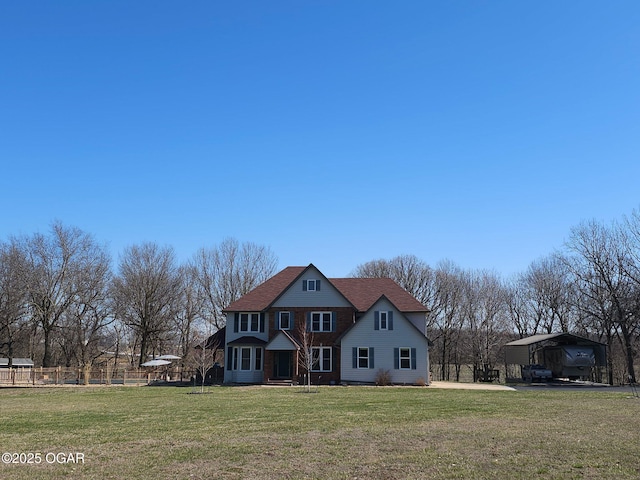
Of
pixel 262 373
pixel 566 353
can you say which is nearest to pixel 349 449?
pixel 262 373

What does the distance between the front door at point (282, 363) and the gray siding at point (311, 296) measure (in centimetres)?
351

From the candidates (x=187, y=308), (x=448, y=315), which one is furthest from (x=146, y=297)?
(x=448, y=315)

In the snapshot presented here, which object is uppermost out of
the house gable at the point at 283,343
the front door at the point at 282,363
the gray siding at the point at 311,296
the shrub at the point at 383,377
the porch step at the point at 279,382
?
the gray siding at the point at 311,296

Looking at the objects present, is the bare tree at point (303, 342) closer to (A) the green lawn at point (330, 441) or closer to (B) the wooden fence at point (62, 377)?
(B) the wooden fence at point (62, 377)

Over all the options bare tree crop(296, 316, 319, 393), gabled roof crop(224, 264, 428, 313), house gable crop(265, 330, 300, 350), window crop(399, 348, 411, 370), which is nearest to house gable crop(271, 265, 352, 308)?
gabled roof crop(224, 264, 428, 313)

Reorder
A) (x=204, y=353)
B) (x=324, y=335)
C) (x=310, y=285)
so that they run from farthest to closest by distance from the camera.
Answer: (x=310, y=285) → (x=324, y=335) → (x=204, y=353)

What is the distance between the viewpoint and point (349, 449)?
11789 millimetres

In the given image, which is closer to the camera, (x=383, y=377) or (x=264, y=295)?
(x=383, y=377)

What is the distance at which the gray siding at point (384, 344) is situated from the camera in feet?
127

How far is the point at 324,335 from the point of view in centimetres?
4044

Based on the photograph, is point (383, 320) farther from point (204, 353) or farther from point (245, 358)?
point (204, 353)

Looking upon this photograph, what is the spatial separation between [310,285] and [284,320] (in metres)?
3.20

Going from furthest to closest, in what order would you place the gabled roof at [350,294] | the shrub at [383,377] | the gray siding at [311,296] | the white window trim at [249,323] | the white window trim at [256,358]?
the white window trim at [249,323], the gabled roof at [350,294], the white window trim at [256,358], the gray siding at [311,296], the shrub at [383,377]

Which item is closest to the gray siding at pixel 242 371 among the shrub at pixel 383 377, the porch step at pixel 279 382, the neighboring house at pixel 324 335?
the neighboring house at pixel 324 335
